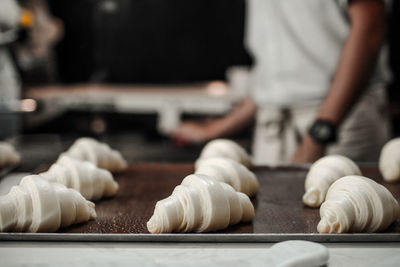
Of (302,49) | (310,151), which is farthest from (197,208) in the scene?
(302,49)

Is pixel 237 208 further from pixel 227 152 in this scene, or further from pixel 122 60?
pixel 122 60

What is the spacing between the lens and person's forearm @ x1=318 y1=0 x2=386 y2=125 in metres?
1.71

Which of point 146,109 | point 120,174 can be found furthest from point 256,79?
point 146,109

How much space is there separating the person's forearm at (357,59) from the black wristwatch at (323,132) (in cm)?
4

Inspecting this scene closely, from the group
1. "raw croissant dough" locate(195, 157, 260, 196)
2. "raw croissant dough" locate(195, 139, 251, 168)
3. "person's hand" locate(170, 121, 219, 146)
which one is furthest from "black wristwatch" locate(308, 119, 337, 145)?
"person's hand" locate(170, 121, 219, 146)

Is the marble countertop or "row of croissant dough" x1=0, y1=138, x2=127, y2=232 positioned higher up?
"row of croissant dough" x1=0, y1=138, x2=127, y2=232

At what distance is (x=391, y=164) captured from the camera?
1.35 metres

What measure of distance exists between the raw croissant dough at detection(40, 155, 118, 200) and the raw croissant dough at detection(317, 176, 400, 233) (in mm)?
570

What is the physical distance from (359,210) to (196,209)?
326 millimetres

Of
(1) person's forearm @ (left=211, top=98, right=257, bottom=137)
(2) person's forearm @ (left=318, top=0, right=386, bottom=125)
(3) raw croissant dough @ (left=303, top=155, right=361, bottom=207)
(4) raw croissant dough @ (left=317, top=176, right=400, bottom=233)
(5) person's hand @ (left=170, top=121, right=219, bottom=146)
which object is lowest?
(5) person's hand @ (left=170, top=121, right=219, bottom=146)

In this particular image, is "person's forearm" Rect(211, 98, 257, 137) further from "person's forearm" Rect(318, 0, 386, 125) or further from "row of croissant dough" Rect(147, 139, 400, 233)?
"row of croissant dough" Rect(147, 139, 400, 233)

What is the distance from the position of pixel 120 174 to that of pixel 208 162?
408 mm

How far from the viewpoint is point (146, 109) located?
13.1 ft

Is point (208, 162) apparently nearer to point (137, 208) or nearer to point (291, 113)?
point (137, 208)
